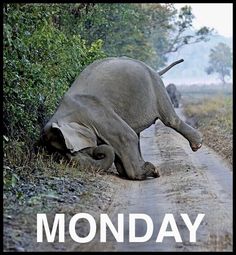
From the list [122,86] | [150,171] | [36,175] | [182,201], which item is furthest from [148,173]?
[182,201]

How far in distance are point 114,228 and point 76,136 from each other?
4.05 meters

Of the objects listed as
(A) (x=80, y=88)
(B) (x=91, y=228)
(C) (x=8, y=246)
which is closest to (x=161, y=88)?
(A) (x=80, y=88)

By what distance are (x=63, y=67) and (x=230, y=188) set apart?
5247mm

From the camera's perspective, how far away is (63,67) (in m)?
14.8

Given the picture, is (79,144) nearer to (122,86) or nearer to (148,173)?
(148,173)

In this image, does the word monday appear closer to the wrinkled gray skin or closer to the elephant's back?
the wrinkled gray skin

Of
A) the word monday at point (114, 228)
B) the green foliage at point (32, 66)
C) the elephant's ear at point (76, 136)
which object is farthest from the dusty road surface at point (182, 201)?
the green foliage at point (32, 66)

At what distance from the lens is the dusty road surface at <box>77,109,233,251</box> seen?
25.3 ft

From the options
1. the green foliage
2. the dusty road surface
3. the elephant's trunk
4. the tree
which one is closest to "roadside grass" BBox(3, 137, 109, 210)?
the elephant's trunk

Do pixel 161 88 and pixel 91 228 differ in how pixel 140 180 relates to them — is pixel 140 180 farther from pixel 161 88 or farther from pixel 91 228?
pixel 91 228

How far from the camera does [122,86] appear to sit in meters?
13.0

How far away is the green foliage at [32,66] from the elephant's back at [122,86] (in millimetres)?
797

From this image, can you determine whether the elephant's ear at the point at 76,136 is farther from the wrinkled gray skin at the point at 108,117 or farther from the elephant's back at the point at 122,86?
the elephant's back at the point at 122,86

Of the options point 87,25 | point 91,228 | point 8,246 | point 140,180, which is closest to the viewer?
point 8,246
